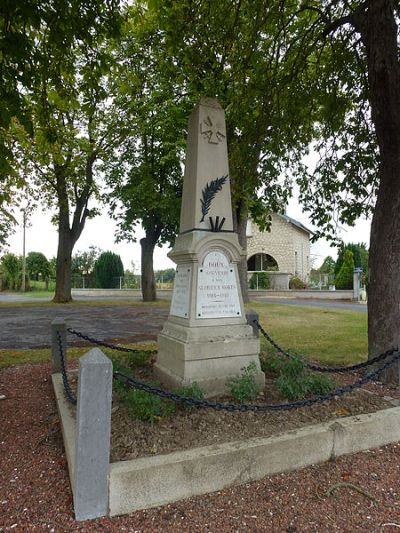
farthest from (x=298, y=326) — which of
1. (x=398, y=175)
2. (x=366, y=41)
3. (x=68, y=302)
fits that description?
(x=68, y=302)

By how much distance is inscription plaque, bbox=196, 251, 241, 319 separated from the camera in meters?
4.29

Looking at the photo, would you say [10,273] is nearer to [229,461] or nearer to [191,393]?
[191,393]

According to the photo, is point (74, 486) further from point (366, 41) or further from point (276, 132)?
point (276, 132)

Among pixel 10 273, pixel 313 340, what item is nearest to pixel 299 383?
pixel 313 340

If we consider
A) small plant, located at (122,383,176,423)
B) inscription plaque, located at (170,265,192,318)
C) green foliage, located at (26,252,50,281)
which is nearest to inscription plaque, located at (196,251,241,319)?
inscription plaque, located at (170,265,192,318)

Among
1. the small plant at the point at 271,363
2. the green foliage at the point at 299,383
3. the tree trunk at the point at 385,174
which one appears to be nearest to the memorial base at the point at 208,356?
the green foliage at the point at 299,383

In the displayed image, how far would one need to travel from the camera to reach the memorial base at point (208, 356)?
397 cm

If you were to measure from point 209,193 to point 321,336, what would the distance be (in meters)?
5.87

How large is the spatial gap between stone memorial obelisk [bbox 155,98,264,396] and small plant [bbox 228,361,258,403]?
0.54 feet

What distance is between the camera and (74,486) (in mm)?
2422

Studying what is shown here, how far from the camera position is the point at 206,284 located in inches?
170

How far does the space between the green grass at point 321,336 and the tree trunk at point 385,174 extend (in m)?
1.25

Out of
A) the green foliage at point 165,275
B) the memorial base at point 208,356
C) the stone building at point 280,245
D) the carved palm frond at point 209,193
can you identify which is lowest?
the memorial base at point 208,356

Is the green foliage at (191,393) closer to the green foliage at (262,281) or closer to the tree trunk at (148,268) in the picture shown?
the tree trunk at (148,268)
